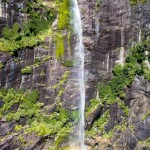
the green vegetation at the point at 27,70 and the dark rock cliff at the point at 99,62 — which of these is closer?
the dark rock cliff at the point at 99,62

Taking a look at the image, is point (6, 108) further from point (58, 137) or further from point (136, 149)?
point (136, 149)

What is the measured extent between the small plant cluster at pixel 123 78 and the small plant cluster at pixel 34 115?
186 centimetres

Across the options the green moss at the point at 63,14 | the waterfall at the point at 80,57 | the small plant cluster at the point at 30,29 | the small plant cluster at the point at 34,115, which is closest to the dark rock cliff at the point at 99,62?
the waterfall at the point at 80,57

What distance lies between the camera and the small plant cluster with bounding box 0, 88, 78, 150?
23.9 m

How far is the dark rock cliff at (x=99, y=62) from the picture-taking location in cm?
2450

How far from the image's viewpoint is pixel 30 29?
2633cm

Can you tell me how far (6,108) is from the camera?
2450 centimetres

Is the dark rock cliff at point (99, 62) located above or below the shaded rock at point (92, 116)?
above

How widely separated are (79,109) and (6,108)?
5022 millimetres

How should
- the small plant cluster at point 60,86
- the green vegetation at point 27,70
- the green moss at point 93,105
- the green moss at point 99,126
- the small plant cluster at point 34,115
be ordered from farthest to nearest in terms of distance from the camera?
the green moss at point 93,105, the green vegetation at point 27,70, the small plant cluster at point 60,86, the green moss at point 99,126, the small plant cluster at point 34,115

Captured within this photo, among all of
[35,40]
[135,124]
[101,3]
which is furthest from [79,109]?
[101,3]

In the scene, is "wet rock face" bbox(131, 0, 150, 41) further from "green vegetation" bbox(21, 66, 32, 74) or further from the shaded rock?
"green vegetation" bbox(21, 66, 32, 74)

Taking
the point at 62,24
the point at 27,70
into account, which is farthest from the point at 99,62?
the point at 27,70

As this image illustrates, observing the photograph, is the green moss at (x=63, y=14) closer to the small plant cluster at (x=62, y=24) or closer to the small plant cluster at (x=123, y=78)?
the small plant cluster at (x=62, y=24)
